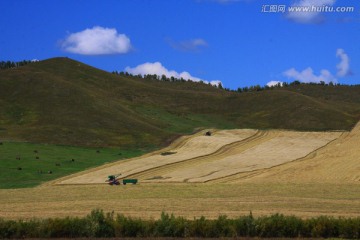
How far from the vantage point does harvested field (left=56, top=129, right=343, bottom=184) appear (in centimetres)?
5862

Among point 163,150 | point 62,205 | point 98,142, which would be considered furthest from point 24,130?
point 62,205

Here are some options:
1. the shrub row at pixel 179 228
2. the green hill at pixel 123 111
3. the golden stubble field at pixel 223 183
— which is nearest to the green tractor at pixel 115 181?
the golden stubble field at pixel 223 183

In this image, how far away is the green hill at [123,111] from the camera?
86.3 metres

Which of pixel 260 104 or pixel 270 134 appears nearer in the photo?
pixel 270 134

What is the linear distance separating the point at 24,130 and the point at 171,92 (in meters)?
60.0

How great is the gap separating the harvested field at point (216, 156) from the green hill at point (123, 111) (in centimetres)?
674

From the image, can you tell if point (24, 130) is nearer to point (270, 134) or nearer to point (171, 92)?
point (270, 134)

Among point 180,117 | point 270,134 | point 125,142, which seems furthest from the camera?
point 180,117

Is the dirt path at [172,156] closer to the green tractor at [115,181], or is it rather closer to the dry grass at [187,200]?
the green tractor at [115,181]

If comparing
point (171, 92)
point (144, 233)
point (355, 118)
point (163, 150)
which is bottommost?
point (144, 233)

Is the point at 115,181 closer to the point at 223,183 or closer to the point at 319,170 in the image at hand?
the point at 223,183

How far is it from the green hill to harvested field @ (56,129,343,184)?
6.74m

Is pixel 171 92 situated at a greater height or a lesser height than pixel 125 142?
greater

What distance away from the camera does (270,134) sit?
90562mm
